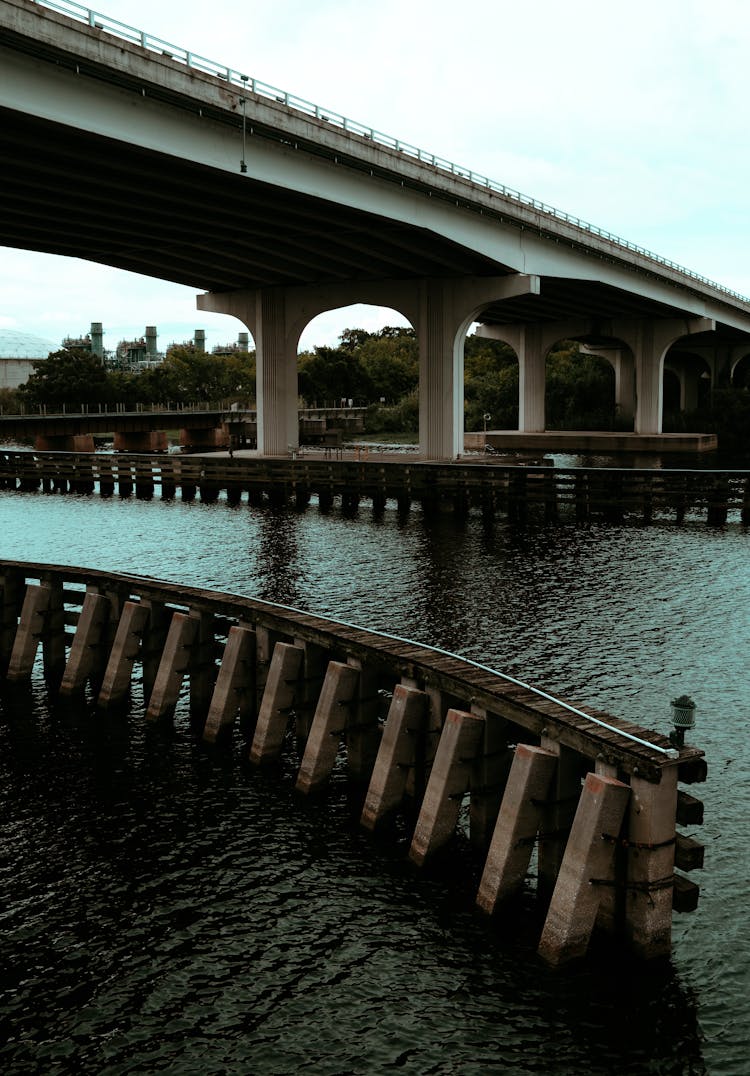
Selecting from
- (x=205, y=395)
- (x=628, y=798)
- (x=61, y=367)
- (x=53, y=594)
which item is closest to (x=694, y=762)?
(x=628, y=798)

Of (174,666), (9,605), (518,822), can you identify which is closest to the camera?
(518,822)

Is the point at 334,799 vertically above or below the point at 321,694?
below

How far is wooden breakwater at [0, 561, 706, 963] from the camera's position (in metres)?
10.8

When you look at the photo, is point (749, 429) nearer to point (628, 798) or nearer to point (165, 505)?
point (165, 505)

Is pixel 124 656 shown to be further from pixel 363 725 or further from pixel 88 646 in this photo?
pixel 363 725

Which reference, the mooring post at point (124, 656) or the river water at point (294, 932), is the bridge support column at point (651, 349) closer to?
the river water at point (294, 932)

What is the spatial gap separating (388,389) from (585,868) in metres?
163

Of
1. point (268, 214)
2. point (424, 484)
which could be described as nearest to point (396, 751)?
point (424, 484)

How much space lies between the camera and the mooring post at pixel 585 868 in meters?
10.7

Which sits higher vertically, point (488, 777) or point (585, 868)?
point (488, 777)

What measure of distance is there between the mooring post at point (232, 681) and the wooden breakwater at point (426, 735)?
25mm

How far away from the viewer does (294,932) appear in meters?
11.6

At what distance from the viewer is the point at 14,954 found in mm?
11336

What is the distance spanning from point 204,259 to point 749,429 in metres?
68.7
